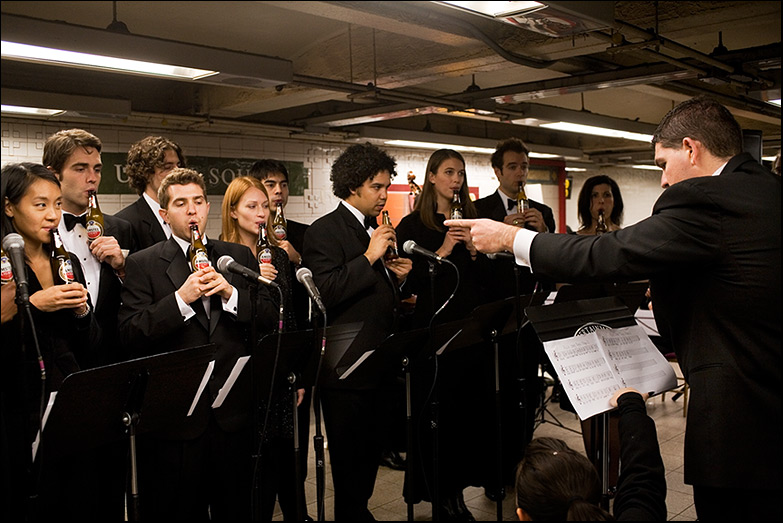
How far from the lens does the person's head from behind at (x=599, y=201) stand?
5.02 meters

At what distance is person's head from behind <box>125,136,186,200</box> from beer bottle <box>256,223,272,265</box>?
69cm

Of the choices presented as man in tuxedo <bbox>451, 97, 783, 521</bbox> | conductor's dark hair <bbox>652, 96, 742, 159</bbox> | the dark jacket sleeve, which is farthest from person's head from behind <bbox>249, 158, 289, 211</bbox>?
the dark jacket sleeve

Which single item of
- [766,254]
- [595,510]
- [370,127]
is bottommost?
[595,510]

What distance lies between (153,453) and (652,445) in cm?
174

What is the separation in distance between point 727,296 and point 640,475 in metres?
0.60

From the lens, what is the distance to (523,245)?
87.6 inches

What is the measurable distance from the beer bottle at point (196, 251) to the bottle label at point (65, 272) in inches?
17.8

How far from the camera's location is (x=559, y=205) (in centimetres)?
1317

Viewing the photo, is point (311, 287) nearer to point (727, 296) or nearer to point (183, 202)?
point (183, 202)

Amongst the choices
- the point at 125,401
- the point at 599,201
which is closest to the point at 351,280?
the point at 125,401

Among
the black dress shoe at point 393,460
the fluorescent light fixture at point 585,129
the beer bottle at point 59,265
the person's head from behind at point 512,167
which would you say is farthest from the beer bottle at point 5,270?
the fluorescent light fixture at point 585,129

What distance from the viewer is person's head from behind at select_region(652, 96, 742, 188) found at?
2.12 meters

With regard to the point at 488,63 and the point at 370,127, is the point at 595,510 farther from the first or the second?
the point at 370,127

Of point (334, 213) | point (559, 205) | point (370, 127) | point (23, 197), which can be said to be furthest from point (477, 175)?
point (23, 197)
